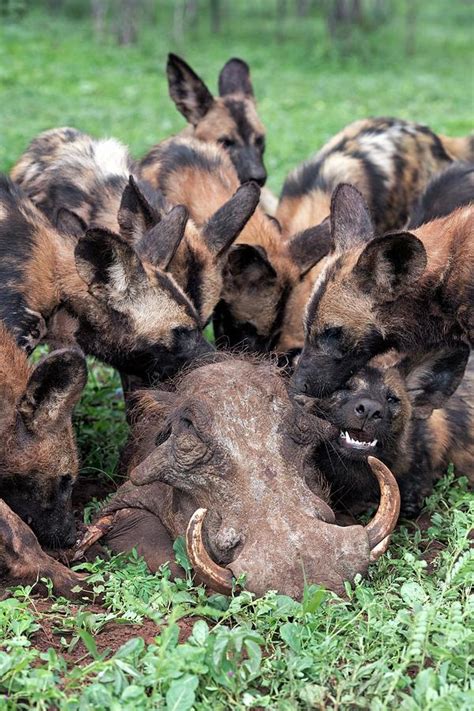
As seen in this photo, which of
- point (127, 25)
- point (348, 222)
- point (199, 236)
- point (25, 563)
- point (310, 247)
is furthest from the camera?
point (127, 25)

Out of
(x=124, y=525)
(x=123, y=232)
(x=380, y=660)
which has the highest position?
(x=123, y=232)

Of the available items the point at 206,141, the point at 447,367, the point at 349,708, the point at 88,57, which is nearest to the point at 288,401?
the point at 447,367

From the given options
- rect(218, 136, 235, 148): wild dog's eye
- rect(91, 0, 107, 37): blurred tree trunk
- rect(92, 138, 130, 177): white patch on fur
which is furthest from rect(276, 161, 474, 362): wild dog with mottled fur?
rect(91, 0, 107, 37): blurred tree trunk

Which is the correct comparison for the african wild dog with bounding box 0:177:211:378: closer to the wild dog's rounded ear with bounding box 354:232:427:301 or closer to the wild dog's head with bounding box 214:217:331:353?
the wild dog's head with bounding box 214:217:331:353

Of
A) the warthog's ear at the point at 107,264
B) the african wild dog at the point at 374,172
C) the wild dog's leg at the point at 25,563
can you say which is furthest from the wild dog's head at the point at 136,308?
the african wild dog at the point at 374,172

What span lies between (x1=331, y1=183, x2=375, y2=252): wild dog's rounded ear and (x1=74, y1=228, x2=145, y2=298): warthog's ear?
3.47 ft

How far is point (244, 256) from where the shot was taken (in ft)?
19.5

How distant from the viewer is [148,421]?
466 centimetres

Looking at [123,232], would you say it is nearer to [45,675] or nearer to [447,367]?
[447,367]

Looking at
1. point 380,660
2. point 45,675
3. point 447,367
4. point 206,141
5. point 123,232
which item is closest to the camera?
point 45,675

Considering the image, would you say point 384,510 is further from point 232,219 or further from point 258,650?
point 232,219

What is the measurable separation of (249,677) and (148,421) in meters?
1.69

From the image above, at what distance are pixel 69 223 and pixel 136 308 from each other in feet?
2.90

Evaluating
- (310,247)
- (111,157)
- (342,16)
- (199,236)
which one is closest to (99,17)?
(342,16)
